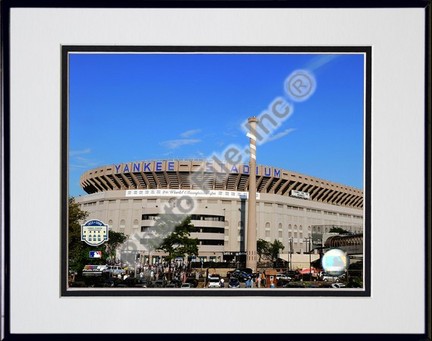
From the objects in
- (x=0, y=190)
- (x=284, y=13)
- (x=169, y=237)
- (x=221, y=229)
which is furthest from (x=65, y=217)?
(x=221, y=229)

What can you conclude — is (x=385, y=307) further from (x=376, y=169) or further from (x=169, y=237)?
(x=169, y=237)

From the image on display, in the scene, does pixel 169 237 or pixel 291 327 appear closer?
pixel 291 327

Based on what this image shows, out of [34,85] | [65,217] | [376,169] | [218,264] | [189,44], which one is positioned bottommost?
[218,264]

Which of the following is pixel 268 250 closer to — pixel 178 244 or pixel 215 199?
pixel 215 199

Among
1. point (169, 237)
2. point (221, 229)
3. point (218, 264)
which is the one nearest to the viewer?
point (169, 237)

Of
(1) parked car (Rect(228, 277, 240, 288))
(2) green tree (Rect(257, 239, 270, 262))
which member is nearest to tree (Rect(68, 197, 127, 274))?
(1) parked car (Rect(228, 277, 240, 288))
